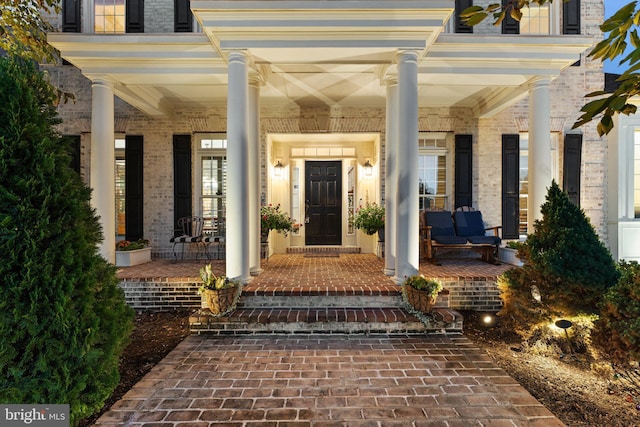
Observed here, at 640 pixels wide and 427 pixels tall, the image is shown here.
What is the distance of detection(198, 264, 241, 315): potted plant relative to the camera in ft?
12.5

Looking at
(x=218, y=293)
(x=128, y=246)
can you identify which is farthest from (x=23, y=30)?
(x=218, y=293)

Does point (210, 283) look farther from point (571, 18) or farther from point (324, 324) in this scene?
point (571, 18)

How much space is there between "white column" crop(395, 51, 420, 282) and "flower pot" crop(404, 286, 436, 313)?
17.8 inches

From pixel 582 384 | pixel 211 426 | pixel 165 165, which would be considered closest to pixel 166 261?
pixel 165 165

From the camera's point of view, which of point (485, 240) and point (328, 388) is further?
point (485, 240)

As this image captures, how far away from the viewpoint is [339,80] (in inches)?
224

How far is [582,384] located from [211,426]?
9.63ft

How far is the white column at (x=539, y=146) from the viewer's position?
5320mm

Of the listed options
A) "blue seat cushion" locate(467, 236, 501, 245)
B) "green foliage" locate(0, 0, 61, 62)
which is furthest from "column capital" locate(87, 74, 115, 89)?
"blue seat cushion" locate(467, 236, 501, 245)

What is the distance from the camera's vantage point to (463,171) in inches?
282

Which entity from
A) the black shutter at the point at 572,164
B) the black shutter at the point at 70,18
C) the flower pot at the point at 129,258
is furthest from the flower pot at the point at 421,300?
the black shutter at the point at 70,18

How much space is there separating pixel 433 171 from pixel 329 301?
465 centimetres

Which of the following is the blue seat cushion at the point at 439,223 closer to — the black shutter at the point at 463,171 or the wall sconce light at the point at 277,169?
the black shutter at the point at 463,171

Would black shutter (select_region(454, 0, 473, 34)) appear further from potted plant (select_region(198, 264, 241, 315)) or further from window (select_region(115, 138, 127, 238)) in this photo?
window (select_region(115, 138, 127, 238))
